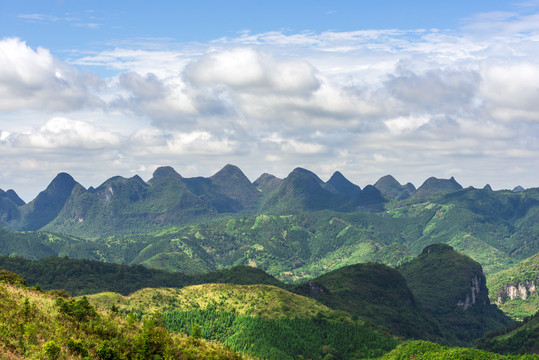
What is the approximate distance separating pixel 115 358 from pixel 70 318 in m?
13.4

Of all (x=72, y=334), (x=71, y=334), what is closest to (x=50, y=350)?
(x=71, y=334)

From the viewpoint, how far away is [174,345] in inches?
4336

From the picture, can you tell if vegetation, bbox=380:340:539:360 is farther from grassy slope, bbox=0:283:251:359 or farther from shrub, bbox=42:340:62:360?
shrub, bbox=42:340:62:360

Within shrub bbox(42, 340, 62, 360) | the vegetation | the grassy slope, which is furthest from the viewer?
the vegetation

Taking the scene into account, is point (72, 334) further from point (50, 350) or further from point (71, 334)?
point (50, 350)

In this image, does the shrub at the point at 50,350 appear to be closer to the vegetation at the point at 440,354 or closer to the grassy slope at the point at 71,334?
the grassy slope at the point at 71,334

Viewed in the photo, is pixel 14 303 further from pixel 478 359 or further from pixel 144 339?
pixel 478 359

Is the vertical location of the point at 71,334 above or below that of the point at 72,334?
above

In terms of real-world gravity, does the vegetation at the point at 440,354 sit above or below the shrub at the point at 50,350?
below

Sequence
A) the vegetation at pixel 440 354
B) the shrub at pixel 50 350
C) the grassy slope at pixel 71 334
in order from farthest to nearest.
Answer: the vegetation at pixel 440 354 < the grassy slope at pixel 71 334 < the shrub at pixel 50 350

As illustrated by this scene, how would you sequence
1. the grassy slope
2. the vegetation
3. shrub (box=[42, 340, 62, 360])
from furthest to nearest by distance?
the vegetation, the grassy slope, shrub (box=[42, 340, 62, 360])

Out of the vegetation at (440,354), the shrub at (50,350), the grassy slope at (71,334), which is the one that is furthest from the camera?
the vegetation at (440,354)

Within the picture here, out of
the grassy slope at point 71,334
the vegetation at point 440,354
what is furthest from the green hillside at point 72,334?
the vegetation at point 440,354

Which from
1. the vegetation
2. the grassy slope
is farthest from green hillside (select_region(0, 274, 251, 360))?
the vegetation
